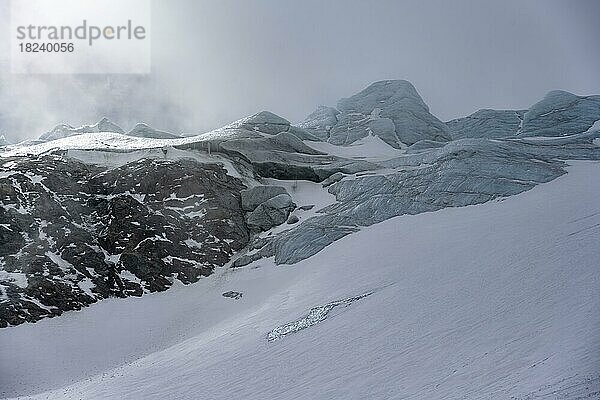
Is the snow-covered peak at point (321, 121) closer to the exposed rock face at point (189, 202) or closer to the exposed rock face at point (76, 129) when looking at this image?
the exposed rock face at point (189, 202)

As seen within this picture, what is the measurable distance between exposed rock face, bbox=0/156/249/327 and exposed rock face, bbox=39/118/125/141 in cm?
4758

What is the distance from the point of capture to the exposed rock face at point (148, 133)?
83.4 meters

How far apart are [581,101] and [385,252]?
232 feet

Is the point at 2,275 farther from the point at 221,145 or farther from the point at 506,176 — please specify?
→ the point at 506,176

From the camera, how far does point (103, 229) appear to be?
1711 inches

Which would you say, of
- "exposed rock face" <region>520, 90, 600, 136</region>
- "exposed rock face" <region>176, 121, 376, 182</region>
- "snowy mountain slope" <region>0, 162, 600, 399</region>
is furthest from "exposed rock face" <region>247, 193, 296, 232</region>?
"exposed rock face" <region>520, 90, 600, 136</region>

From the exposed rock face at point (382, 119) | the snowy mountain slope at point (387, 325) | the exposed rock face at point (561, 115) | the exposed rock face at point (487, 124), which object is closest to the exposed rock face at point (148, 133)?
the exposed rock face at point (382, 119)

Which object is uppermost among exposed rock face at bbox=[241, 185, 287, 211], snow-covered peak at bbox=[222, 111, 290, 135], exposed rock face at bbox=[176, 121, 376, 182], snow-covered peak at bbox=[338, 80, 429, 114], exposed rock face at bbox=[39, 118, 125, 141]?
snow-covered peak at bbox=[338, 80, 429, 114]

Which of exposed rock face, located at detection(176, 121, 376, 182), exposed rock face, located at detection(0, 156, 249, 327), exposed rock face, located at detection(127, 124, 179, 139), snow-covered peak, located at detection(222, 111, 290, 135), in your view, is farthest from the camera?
exposed rock face, located at detection(127, 124, 179, 139)

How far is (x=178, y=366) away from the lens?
822 inches

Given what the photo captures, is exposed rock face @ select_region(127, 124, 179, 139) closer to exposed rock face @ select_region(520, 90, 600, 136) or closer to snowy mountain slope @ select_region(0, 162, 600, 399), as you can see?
snowy mountain slope @ select_region(0, 162, 600, 399)

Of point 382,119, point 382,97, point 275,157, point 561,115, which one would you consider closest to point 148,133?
point 275,157

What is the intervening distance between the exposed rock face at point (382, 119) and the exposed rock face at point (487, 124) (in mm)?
4958

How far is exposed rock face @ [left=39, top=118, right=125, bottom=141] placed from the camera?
3688 inches
